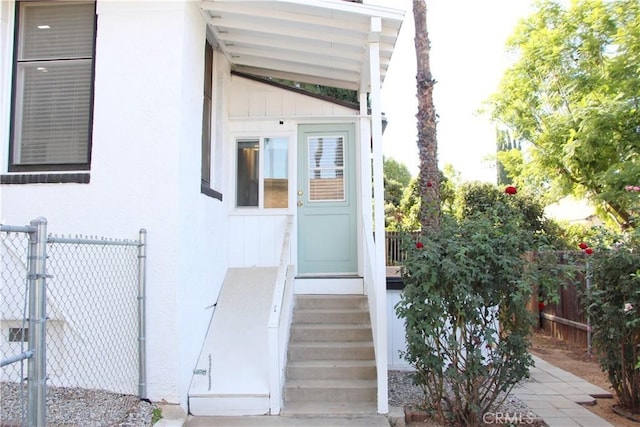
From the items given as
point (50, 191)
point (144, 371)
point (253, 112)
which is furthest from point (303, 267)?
point (50, 191)

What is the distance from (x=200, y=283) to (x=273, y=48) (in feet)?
9.77

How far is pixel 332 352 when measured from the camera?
484 cm

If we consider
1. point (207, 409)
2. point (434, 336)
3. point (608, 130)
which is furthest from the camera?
point (608, 130)

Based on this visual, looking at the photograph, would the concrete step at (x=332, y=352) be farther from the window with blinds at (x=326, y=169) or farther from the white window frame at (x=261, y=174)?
the window with blinds at (x=326, y=169)

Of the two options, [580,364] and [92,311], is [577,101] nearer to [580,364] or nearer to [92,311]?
[580,364]

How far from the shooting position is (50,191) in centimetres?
422

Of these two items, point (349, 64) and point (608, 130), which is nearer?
point (349, 64)

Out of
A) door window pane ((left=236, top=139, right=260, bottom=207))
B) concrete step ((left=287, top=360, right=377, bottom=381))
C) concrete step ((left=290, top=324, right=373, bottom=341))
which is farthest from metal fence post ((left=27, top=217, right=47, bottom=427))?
door window pane ((left=236, top=139, right=260, bottom=207))

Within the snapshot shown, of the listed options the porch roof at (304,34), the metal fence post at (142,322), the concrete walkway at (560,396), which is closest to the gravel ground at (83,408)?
the metal fence post at (142,322)

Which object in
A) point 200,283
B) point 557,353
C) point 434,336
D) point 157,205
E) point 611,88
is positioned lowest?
point 557,353

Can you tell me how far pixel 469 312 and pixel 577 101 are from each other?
11100 millimetres

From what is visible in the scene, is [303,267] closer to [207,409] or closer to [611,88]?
[207,409]

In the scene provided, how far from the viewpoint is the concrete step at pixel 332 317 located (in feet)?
17.5

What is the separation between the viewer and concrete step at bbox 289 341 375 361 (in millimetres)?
4812
